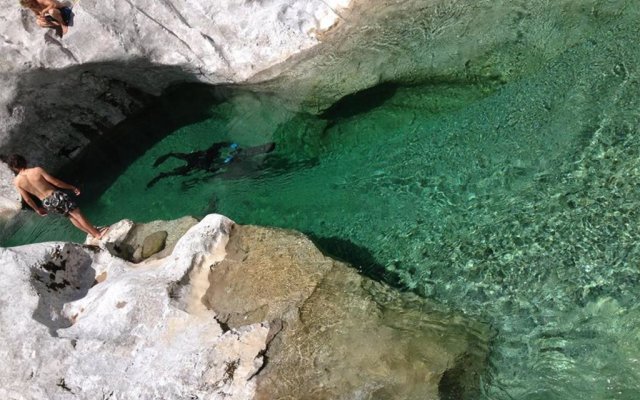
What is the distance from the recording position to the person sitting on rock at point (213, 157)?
8.07 m

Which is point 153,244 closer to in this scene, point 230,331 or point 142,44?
point 230,331

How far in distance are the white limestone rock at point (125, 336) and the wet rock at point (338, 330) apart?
0.21 m

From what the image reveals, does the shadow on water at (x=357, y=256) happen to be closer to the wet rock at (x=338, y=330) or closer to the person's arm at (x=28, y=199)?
the wet rock at (x=338, y=330)

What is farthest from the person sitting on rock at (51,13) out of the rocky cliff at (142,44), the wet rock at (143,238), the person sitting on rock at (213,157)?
the wet rock at (143,238)

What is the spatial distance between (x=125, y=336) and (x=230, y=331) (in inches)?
37.8

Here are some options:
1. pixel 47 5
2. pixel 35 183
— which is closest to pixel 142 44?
pixel 47 5

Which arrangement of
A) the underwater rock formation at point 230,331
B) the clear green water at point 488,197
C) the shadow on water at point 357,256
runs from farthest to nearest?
the shadow on water at point 357,256
the clear green water at point 488,197
the underwater rock formation at point 230,331

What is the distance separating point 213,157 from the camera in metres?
8.27

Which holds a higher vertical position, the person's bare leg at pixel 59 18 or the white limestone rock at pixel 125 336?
the person's bare leg at pixel 59 18

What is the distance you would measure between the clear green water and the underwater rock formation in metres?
0.58

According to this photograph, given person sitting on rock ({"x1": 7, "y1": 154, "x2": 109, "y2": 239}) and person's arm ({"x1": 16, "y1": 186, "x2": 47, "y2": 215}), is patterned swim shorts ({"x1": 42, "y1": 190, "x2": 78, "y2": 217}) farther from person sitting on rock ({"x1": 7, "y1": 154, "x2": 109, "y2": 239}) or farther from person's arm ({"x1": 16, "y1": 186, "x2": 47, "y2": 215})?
person's arm ({"x1": 16, "y1": 186, "x2": 47, "y2": 215})

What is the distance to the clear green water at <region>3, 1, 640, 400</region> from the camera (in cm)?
446

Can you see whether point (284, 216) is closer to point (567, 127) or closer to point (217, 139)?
point (217, 139)

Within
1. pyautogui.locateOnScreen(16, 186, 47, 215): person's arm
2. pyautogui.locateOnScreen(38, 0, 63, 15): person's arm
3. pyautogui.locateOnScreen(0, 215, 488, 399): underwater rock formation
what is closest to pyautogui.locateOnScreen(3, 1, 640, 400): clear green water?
pyautogui.locateOnScreen(0, 215, 488, 399): underwater rock formation
